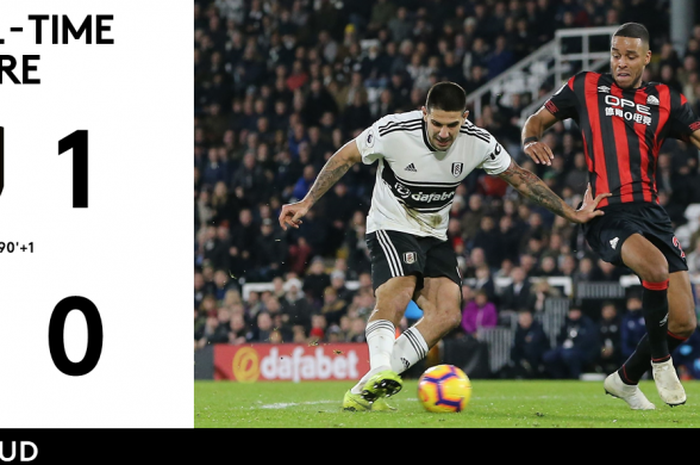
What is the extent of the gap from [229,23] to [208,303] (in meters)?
7.79

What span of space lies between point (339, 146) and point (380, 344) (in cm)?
1015

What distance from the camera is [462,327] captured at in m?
13.9

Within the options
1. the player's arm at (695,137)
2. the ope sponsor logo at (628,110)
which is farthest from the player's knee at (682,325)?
the ope sponsor logo at (628,110)

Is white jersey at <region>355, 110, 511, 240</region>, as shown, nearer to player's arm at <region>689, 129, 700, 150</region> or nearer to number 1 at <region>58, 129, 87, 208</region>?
player's arm at <region>689, 129, 700, 150</region>

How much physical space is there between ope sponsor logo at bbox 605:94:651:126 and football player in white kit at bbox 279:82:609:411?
1.95 feet

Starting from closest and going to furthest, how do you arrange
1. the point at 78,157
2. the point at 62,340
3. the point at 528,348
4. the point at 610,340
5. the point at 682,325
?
1. the point at 62,340
2. the point at 78,157
3. the point at 682,325
4. the point at 610,340
5. the point at 528,348

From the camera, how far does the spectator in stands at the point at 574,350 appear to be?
43.1 ft

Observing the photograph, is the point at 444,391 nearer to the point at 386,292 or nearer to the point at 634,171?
the point at 386,292
